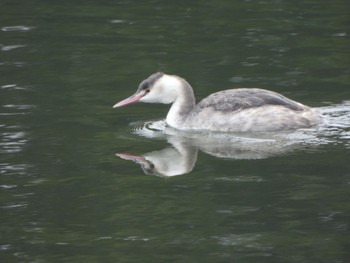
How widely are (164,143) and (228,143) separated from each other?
0.72m

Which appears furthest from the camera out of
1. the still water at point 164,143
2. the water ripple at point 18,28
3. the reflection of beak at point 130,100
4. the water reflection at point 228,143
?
the water ripple at point 18,28

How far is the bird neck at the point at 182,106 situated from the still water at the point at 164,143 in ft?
0.66

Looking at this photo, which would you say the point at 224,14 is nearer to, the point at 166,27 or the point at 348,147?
the point at 166,27

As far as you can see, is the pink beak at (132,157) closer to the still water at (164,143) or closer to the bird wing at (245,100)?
the still water at (164,143)

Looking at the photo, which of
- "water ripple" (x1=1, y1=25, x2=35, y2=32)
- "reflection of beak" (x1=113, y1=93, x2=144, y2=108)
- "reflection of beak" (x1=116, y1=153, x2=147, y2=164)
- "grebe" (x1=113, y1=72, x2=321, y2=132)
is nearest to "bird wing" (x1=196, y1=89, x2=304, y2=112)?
Result: "grebe" (x1=113, y1=72, x2=321, y2=132)

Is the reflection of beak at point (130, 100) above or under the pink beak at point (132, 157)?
above

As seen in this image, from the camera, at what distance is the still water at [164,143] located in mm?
9344

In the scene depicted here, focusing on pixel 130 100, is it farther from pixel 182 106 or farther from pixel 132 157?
pixel 132 157

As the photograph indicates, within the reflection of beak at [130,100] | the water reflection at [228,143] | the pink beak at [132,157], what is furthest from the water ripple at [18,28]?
the pink beak at [132,157]

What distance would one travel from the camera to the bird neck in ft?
44.3

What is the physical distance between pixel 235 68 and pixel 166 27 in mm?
2785

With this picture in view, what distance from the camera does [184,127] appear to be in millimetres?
13406

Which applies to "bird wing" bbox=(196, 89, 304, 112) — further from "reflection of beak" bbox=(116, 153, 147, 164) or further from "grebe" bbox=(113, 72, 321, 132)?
"reflection of beak" bbox=(116, 153, 147, 164)

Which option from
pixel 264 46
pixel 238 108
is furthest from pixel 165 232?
pixel 264 46
